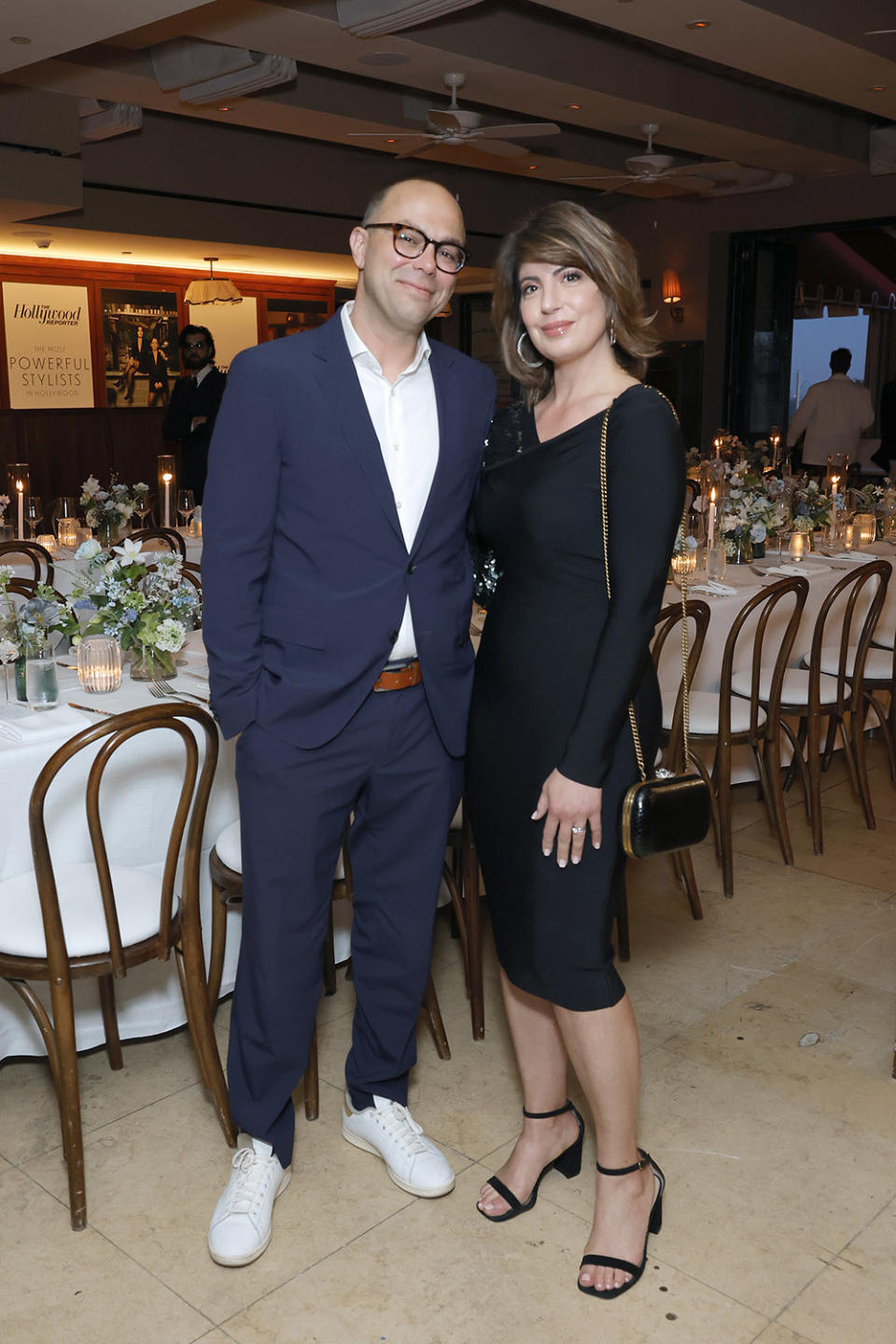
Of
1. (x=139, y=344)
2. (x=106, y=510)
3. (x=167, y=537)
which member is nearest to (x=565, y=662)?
(x=167, y=537)

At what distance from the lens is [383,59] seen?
7.58m

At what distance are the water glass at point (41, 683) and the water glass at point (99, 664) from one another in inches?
5.0

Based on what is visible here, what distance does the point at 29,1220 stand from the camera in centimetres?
228

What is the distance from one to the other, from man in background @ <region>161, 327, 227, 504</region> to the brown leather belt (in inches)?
198

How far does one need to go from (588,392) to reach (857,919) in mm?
2309

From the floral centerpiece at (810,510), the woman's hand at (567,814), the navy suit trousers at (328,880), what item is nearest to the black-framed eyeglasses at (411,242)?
the navy suit trousers at (328,880)

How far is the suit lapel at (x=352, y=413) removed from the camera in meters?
2.01

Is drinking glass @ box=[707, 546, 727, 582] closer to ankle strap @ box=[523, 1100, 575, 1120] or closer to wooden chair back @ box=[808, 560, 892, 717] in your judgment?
wooden chair back @ box=[808, 560, 892, 717]

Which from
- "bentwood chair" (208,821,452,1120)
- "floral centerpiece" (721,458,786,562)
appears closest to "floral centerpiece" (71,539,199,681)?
"bentwood chair" (208,821,452,1120)

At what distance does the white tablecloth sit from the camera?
257cm

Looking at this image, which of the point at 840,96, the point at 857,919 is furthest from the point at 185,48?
the point at 857,919

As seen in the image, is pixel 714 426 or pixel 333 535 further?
pixel 714 426

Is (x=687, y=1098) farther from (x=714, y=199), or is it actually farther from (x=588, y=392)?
(x=714, y=199)

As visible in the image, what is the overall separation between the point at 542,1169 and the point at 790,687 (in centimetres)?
242
